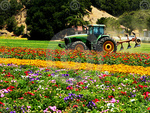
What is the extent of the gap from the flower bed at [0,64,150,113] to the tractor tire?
621cm

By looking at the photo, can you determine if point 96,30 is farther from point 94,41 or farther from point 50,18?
point 50,18

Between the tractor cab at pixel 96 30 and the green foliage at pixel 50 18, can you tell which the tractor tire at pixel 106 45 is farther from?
the green foliage at pixel 50 18

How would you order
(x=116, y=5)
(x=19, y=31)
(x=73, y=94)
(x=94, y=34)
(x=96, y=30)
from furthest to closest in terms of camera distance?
(x=116, y=5), (x=19, y=31), (x=96, y=30), (x=94, y=34), (x=73, y=94)

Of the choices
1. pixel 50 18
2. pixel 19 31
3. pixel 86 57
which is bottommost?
pixel 86 57

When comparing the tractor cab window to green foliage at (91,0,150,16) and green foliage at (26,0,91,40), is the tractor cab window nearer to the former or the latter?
green foliage at (26,0,91,40)

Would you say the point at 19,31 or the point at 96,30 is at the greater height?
the point at 19,31

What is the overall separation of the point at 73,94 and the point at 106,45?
9.00 metres

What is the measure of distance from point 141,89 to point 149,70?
3296 millimetres

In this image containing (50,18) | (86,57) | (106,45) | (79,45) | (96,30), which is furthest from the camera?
(50,18)

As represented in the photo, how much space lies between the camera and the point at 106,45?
14438mm

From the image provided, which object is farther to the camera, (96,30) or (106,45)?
(96,30)

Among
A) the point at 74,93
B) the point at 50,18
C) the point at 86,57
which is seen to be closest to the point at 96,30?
the point at 86,57

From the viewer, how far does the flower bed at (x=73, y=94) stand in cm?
516

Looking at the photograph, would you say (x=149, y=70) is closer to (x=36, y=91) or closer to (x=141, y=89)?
(x=141, y=89)
